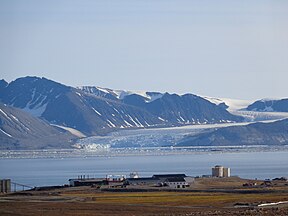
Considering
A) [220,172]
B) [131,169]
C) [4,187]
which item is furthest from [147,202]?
[131,169]

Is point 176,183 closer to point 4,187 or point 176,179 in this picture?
point 176,179

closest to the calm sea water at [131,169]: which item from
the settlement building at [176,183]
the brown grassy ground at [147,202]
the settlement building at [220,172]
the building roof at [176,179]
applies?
the settlement building at [220,172]

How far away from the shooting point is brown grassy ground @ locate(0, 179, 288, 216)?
44.8 metres

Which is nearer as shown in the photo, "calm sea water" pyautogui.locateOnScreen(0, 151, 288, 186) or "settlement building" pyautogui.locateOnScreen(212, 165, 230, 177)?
"settlement building" pyautogui.locateOnScreen(212, 165, 230, 177)

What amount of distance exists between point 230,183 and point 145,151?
110886mm

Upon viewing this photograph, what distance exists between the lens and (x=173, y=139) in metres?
192

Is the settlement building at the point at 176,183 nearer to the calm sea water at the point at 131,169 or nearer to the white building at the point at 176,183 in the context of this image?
the white building at the point at 176,183

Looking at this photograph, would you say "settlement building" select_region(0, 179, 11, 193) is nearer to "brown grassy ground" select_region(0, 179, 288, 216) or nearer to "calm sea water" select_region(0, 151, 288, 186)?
"brown grassy ground" select_region(0, 179, 288, 216)

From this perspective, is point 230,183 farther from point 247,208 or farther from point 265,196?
point 247,208

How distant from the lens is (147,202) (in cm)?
5016

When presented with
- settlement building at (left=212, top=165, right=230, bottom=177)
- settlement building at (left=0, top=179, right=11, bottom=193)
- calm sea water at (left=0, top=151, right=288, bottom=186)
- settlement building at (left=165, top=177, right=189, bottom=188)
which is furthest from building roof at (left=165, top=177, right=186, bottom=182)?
calm sea water at (left=0, top=151, right=288, bottom=186)

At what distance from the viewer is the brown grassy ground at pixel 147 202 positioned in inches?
1763

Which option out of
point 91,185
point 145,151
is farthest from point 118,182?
point 145,151

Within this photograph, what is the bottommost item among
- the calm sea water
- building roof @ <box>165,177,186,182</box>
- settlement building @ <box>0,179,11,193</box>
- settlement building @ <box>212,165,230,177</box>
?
settlement building @ <box>0,179,11,193</box>
